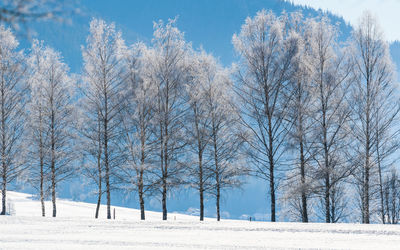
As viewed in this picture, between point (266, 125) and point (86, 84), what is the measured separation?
30.8ft

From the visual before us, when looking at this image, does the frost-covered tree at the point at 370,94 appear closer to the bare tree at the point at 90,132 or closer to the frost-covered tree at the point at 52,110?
the bare tree at the point at 90,132

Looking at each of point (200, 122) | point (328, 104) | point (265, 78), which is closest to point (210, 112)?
point (200, 122)

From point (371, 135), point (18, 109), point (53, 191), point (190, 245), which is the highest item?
point (18, 109)

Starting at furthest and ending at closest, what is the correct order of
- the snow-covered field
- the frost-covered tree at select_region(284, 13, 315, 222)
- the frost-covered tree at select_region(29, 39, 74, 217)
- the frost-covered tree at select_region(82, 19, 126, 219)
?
the frost-covered tree at select_region(29, 39, 74, 217), the frost-covered tree at select_region(82, 19, 126, 219), the frost-covered tree at select_region(284, 13, 315, 222), the snow-covered field

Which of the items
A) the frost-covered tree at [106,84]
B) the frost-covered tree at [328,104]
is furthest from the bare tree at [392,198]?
the frost-covered tree at [106,84]

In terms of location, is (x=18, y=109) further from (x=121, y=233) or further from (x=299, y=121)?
(x=299, y=121)

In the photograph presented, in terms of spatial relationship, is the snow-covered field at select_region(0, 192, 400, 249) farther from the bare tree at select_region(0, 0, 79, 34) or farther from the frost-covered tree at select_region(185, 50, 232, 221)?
the bare tree at select_region(0, 0, 79, 34)

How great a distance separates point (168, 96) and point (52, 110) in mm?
6594

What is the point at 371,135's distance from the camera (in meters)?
17.2

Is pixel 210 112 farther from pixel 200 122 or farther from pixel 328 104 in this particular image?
pixel 328 104

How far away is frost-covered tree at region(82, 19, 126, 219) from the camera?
18.4 m

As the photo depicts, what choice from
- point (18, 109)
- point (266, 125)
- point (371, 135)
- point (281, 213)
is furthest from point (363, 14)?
point (281, 213)

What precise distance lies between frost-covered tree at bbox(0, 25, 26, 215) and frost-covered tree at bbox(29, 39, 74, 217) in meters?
0.69

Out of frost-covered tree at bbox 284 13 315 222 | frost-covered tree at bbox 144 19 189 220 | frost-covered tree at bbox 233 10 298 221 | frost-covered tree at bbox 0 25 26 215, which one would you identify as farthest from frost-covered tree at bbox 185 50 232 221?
frost-covered tree at bbox 0 25 26 215
